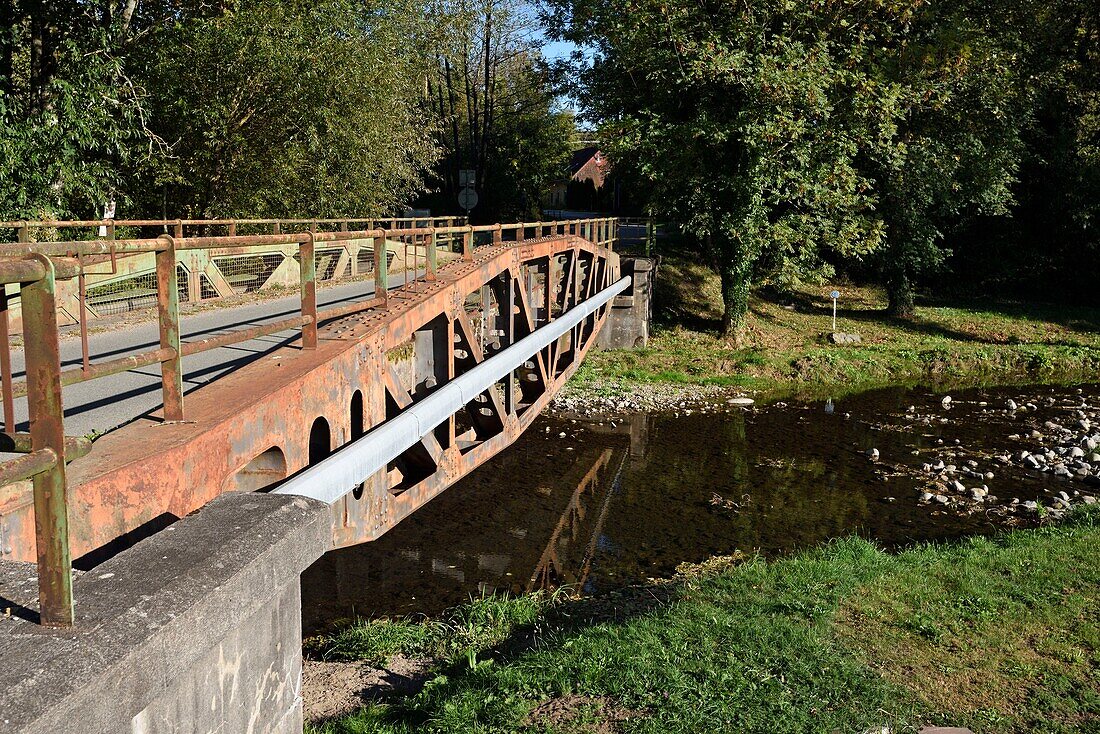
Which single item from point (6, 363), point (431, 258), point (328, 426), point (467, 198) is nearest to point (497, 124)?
point (467, 198)

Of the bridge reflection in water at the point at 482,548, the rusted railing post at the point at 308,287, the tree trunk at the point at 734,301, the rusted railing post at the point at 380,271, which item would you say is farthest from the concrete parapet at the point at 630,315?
the rusted railing post at the point at 308,287

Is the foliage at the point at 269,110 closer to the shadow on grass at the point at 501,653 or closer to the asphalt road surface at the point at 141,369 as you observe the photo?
the asphalt road surface at the point at 141,369

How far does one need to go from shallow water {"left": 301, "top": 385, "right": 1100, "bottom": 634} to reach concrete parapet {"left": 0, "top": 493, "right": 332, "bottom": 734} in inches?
275

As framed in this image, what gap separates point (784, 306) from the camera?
1272 inches

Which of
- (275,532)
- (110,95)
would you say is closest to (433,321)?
(275,532)

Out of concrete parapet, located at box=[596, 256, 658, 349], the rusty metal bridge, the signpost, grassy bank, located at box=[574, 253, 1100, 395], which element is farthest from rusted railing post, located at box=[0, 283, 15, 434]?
the signpost

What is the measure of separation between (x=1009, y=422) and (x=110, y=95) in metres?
20.0

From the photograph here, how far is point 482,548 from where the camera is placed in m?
12.6

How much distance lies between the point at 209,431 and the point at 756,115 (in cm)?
2170

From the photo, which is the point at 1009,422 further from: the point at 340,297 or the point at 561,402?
the point at 340,297

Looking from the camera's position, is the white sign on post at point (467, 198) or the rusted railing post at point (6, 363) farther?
the white sign on post at point (467, 198)

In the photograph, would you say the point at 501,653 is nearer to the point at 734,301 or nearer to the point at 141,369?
the point at 141,369

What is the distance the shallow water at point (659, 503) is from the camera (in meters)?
11.7

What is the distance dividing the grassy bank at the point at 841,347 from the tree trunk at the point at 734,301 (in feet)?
1.23
